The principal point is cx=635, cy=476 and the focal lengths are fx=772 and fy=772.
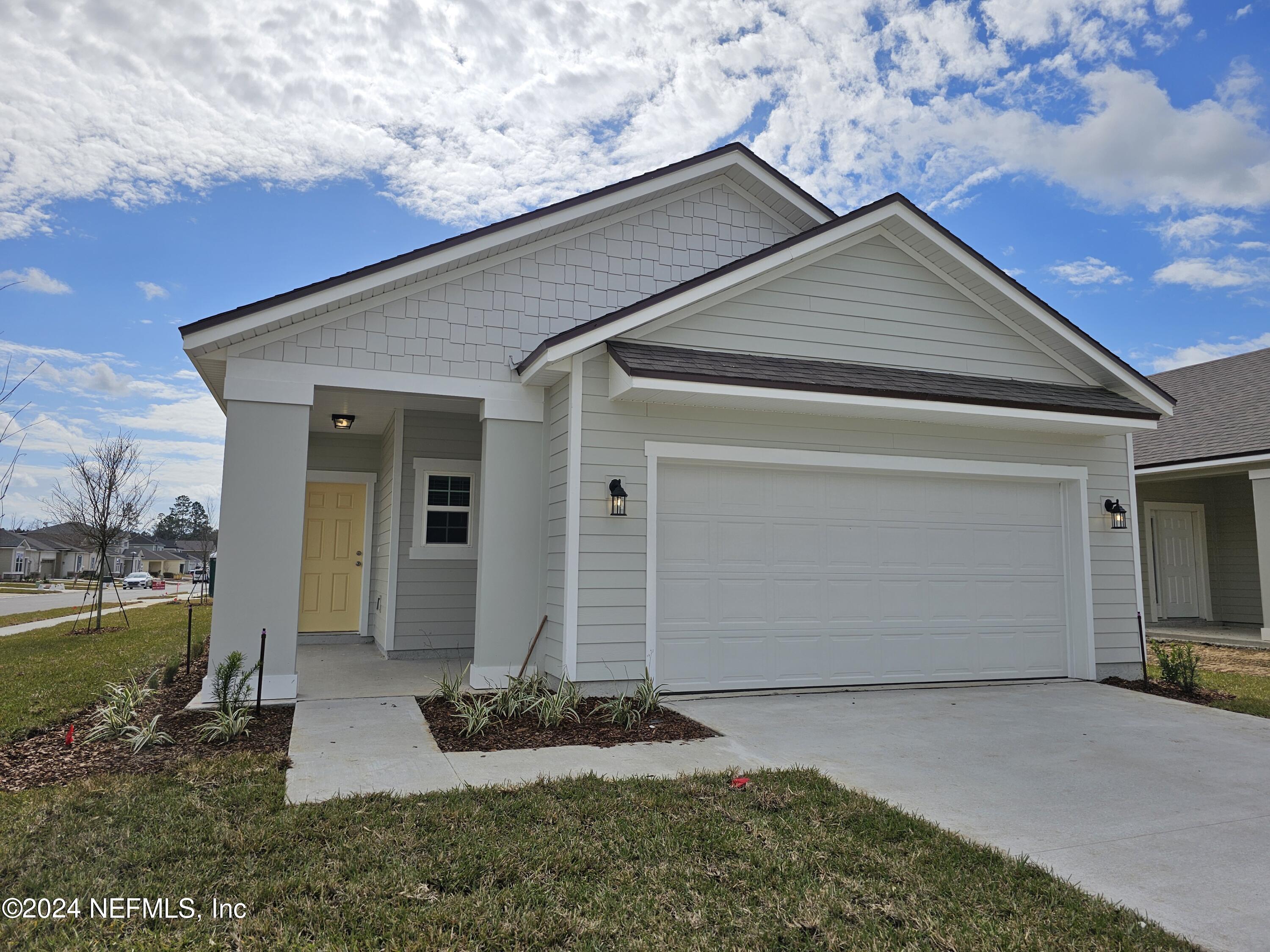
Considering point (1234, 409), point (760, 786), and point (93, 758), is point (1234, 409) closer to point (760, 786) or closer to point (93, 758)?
point (760, 786)

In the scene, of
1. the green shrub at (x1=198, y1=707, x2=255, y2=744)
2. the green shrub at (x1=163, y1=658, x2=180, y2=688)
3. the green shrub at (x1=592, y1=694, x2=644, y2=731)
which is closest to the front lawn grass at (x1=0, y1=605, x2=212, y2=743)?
the green shrub at (x1=163, y1=658, x2=180, y2=688)

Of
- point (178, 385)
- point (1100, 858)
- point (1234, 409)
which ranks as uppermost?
point (178, 385)

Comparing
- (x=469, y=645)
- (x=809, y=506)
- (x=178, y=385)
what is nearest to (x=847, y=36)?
(x=809, y=506)

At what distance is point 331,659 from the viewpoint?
389 inches

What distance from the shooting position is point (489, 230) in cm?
827

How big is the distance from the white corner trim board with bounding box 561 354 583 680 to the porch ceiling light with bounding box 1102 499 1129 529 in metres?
6.39

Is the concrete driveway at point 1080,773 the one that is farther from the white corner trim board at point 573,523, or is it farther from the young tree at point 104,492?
the young tree at point 104,492

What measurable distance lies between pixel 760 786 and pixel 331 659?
22.8ft

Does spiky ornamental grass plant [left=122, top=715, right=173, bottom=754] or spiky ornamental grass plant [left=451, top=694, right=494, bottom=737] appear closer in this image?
spiky ornamental grass plant [left=122, top=715, right=173, bottom=754]

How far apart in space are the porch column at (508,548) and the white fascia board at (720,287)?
72 cm

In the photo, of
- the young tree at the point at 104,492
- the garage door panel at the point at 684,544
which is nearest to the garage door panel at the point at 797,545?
the garage door panel at the point at 684,544

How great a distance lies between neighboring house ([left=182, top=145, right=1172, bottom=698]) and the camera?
24.3 feet

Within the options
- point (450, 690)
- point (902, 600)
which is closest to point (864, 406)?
point (902, 600)

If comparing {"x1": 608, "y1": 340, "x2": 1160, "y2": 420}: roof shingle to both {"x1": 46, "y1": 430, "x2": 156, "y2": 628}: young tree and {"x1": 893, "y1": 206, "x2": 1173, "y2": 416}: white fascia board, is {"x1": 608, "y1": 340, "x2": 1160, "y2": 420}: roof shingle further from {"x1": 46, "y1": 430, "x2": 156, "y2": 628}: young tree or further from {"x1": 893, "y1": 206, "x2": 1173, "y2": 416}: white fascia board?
{"x1": 46, "y1": 430, "x2": 156, "y2": 628}: young tree
